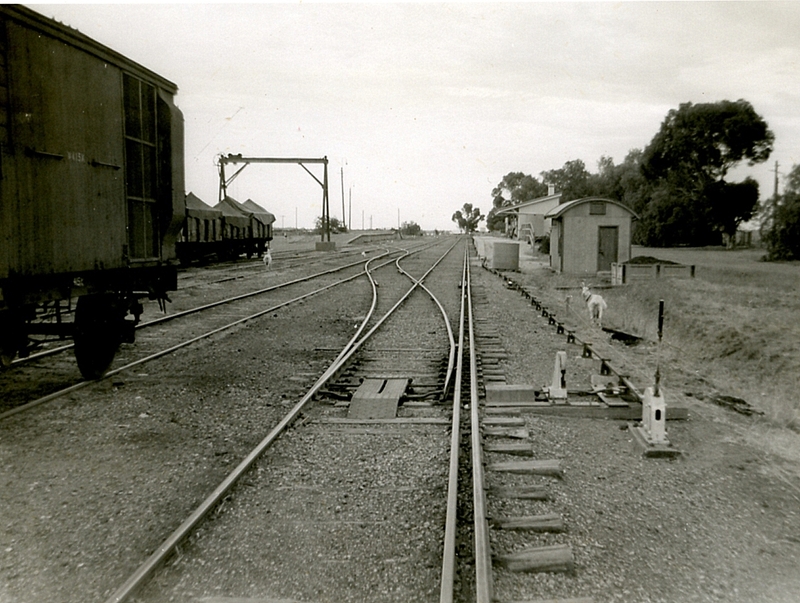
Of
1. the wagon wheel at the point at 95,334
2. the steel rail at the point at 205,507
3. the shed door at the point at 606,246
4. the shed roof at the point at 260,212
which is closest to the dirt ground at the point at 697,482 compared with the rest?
the steel rail at the point at 205,507

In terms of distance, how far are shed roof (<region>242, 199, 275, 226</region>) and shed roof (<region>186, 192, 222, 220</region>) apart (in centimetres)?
759

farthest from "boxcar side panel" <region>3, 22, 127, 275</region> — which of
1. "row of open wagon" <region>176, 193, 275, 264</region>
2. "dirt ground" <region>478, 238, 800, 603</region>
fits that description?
"row of open wagon" <region>176, 193, 275, 264</region>

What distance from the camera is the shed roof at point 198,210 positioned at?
23.9 metres

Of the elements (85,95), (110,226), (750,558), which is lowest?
(750,558)

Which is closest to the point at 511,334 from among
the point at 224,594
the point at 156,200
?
the point at 156,200

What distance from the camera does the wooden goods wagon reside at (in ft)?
18.9

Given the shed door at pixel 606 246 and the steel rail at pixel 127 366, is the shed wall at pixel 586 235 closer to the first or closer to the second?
the shed door at pixel 606 246

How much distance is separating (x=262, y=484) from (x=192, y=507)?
52cm

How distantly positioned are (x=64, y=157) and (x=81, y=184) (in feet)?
1.12

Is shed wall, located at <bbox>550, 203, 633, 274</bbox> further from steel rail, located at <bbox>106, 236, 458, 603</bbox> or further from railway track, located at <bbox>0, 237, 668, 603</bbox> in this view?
steel rail, located at <bbox>106, 236, 458, 603</bbox>

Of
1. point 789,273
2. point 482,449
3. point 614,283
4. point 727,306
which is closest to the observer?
Result: point 482,449

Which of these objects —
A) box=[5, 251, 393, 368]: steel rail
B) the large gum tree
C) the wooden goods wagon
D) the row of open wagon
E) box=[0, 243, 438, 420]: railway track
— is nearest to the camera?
the wooden goods wagon

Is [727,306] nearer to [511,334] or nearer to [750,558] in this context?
[511,334]

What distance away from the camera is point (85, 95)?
669 centimetres
